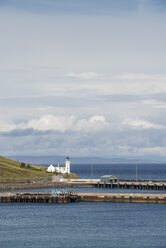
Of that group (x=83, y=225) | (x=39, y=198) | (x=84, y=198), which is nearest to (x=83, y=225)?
(x=83, y=225)

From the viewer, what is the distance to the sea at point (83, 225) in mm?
100312

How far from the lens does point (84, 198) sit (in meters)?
164

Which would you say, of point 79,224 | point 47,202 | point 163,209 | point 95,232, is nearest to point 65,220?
point 79,224

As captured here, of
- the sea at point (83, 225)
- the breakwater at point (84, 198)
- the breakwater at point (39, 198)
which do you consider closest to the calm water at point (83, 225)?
the sea at point (83, 225)

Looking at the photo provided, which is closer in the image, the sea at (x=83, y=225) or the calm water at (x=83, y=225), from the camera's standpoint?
the sea at (x=83, y=225)

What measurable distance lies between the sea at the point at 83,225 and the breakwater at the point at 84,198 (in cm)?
315

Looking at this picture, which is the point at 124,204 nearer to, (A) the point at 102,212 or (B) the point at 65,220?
(A) the point at 102,212

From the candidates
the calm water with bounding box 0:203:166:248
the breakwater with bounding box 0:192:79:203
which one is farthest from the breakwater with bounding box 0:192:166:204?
the calm water with bounding box 0:203:166:248

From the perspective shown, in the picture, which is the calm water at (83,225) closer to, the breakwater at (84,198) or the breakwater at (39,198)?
the breakwater at (84,198)

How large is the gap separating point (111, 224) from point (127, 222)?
4.14 m

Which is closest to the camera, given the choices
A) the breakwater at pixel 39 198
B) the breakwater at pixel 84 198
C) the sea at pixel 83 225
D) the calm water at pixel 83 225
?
the sea at pixel 83 225

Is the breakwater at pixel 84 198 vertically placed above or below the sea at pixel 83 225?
above

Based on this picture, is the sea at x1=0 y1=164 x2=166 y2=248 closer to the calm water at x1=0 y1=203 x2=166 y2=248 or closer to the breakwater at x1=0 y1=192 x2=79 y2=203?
the calm water at x1=0 y1=203 x2=166 y2=248

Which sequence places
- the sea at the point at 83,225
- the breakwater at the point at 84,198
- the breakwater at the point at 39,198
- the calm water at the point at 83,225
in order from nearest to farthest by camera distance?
the sea at the point at 83,225, the calm water at the point at 83,225, the breakwater at the point at 84,198, the breakwater at the point at 39,198
